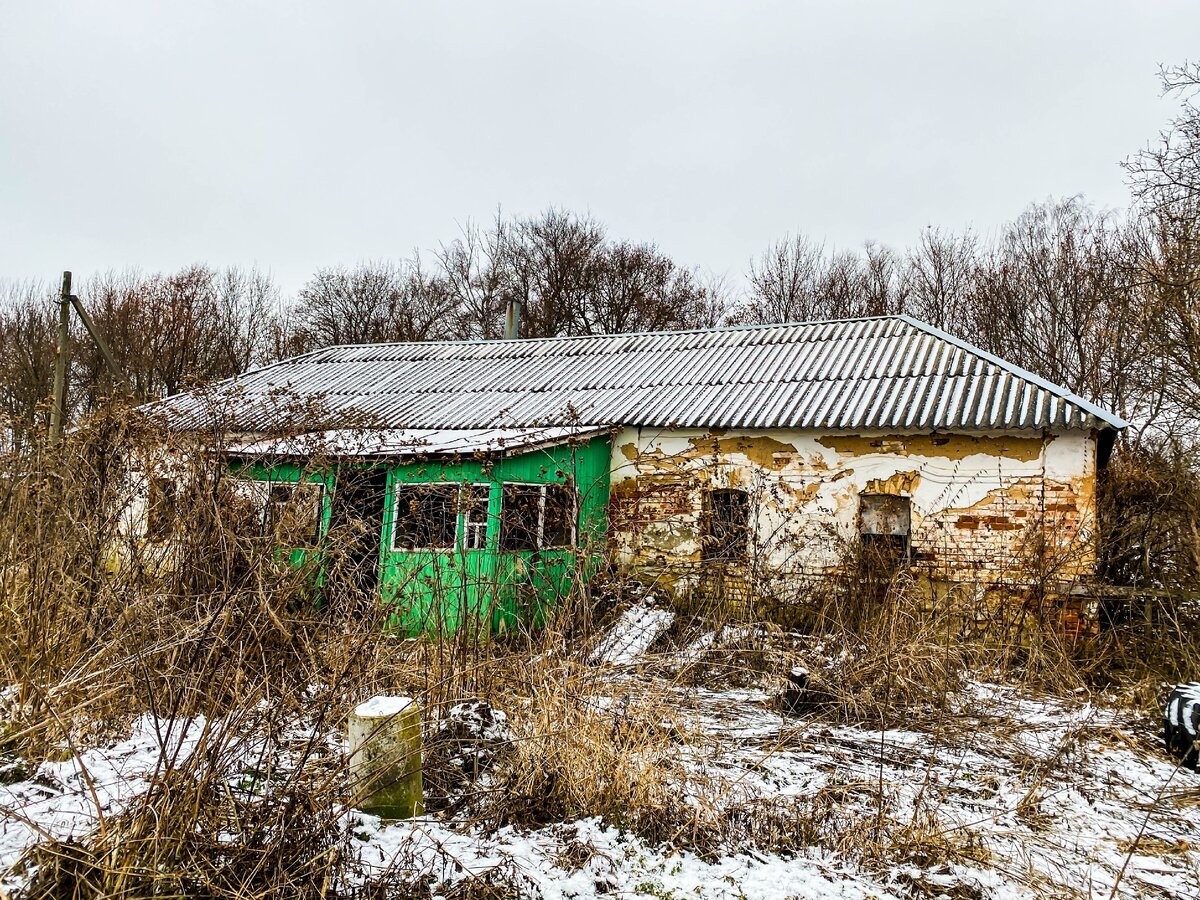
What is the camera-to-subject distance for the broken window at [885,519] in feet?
33.6

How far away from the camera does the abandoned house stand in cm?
898

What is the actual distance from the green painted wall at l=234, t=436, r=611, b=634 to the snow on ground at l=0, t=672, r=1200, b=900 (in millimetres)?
1157

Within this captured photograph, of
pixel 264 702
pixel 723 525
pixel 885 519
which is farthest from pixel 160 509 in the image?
pixel 885 519

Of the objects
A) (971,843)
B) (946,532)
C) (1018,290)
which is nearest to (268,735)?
(971,843)

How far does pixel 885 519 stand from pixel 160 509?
8.57 m

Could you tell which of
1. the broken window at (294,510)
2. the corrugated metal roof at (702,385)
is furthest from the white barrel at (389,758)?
the corrugated metal roof at (702,385)

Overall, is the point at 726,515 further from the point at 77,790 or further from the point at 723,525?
the point at 77,790

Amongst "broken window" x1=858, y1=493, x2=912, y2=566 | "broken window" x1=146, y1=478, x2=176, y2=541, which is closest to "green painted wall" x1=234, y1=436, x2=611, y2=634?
"broken window" x1=146, y1=478, x2=176, y2=541

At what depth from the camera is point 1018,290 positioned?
22406 millimetres

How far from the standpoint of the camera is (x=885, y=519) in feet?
34.0

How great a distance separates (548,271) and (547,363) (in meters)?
17.3

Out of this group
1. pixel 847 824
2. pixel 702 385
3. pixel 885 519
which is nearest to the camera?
pixel 847 824

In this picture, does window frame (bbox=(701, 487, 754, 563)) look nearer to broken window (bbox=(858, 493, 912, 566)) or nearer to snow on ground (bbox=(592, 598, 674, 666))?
broken window (bbox=(858, 493, 912, 566))

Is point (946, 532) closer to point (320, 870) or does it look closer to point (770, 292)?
point (320, 870)
